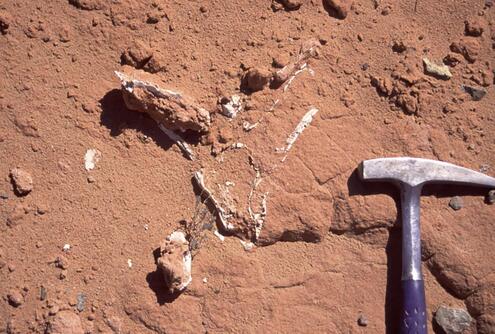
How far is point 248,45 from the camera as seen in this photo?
8.54 ft

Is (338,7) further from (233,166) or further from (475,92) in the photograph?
(233,166)

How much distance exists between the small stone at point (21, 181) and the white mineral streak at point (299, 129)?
1252mm

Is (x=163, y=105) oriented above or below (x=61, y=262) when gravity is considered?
above

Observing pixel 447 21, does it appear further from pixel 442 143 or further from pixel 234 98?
pixel 234 98

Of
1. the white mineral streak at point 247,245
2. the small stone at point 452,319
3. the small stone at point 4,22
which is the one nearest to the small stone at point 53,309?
the white mineral streak at point 247,245

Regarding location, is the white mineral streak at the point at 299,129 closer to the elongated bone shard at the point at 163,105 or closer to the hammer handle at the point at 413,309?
the elongated bone shard at the point at 163,105

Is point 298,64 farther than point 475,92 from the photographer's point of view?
No

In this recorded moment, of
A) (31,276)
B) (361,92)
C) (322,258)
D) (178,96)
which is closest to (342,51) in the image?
(361,92)

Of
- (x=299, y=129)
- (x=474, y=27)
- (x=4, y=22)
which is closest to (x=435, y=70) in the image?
(x=474, y=27)

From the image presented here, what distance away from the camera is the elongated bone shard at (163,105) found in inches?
91.7

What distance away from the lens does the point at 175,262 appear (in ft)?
7.40

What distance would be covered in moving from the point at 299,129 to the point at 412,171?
1.98 feet

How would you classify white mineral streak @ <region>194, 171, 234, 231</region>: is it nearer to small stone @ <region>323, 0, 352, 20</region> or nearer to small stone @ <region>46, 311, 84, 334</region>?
small stone @ <region>46, 311, 84, 334</region>

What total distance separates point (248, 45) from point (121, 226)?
3.81 ft
